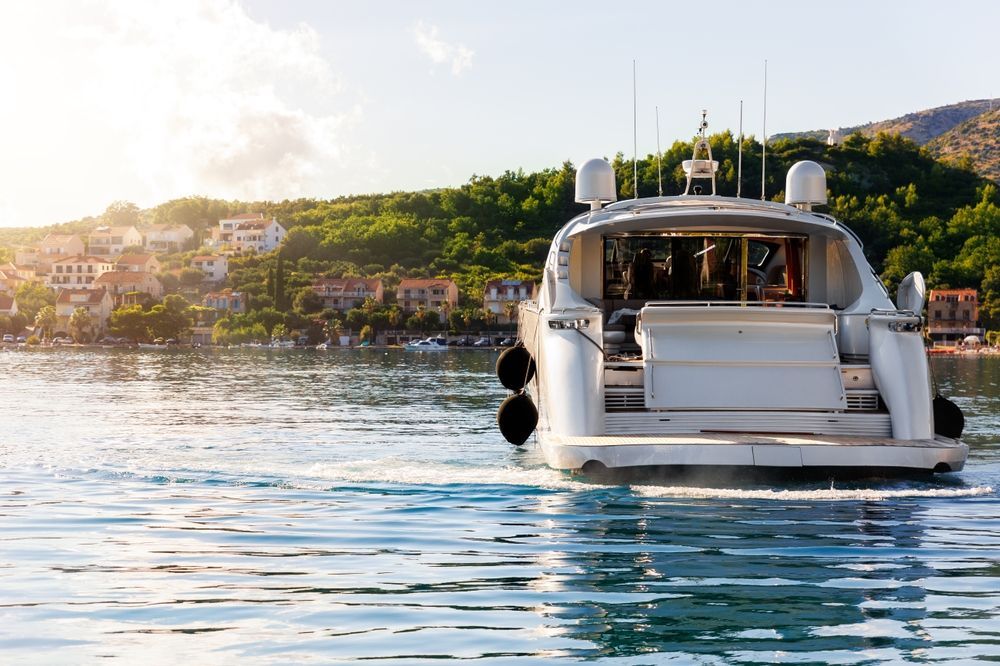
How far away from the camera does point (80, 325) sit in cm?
16925

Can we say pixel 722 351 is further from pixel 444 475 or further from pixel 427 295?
pixel 427 295

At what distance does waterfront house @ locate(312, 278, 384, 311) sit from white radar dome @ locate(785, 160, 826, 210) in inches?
6258

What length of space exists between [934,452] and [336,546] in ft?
19.7

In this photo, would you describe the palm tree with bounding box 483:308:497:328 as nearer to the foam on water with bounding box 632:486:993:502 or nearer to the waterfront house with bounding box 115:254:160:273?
the waterfront house with bounding box 115:254:160:273

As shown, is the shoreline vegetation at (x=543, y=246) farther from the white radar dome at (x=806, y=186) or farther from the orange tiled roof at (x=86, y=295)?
the white radar dome at (x=806, y=186)

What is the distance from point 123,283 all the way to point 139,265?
365 inches

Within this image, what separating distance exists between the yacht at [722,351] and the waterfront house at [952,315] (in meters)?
139

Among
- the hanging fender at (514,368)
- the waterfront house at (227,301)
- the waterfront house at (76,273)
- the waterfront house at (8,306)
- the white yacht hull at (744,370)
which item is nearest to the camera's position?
the white yacht hull at (744,370)

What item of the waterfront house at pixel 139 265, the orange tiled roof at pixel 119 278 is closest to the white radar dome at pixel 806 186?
the orange tiled roof at pixel 119 278

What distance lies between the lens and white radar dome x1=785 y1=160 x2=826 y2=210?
1598 centimetres

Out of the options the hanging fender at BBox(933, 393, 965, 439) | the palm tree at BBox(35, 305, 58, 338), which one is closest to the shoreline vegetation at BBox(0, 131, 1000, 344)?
the palm tree at BBox(35, 305, 58, 338)

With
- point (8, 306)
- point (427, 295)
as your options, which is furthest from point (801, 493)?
point (8, 306)

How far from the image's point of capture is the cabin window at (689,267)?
16281mm

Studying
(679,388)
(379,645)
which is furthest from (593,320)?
(379,645)
